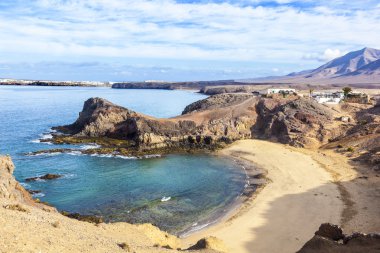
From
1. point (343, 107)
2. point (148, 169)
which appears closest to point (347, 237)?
point (148, 169)

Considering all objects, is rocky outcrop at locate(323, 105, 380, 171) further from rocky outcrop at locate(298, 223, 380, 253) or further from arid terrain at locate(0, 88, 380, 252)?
rocky outcrop at locate(298, 223, 380, 253)

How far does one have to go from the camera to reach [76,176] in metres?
48.1

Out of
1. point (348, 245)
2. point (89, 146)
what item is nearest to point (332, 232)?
point (348, 245)

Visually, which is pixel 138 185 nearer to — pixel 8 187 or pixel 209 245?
pixel 8 187

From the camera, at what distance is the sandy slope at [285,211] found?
2992cm

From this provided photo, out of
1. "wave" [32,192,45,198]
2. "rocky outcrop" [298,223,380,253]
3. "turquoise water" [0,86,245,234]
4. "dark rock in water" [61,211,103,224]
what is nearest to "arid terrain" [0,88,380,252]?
"rocky outcrop" [298,223,380,253]

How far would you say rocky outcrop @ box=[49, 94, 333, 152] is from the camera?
6569 cm

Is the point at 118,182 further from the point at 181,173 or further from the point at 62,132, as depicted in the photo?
the point at 62,132

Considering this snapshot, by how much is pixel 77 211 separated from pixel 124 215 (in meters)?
4.49

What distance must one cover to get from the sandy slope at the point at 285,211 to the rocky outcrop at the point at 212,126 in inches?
532

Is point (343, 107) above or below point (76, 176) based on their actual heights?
above

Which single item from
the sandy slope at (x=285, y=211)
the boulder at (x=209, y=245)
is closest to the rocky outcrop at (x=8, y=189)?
the boulder at (x=209, y=245)

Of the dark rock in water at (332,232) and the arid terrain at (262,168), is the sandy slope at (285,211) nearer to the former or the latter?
the arid terrain at (262,168)

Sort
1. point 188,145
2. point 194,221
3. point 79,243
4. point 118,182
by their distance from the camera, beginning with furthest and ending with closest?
Result: 1. point 188,145
2. point 118,182
3. point 194,221
4. point 79,243
